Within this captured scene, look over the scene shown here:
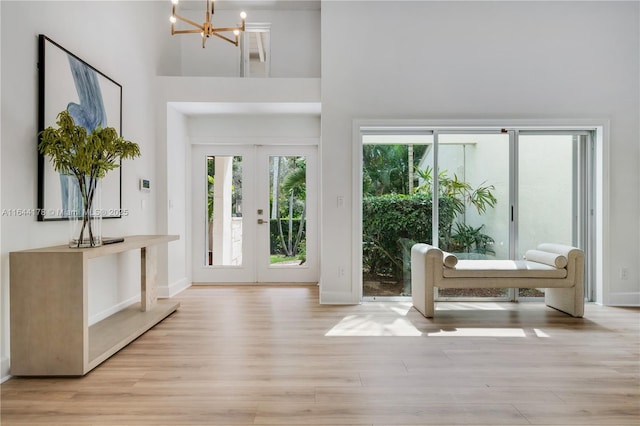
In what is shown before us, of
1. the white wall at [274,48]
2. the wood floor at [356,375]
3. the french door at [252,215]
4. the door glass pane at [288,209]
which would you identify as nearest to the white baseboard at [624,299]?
the wood floor at [356,375]

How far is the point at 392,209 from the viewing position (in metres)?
4.51

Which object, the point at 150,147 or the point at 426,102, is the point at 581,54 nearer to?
the point at 426,102

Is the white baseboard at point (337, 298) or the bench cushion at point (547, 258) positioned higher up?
the bench cushion at point (547, 258)

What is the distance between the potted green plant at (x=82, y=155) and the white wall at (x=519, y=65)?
2.65 m

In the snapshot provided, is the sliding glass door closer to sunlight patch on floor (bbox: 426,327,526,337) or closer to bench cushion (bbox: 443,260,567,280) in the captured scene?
bench cushion (bbox: 443,260,567,280)

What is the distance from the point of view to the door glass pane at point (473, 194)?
445 centimetres

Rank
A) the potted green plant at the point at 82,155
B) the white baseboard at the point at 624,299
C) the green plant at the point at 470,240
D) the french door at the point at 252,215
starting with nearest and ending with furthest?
1. the potted green plant at the point at 82,155
2. the white baseboard at the point at 624,299
3. the green plant at the point at 470,240
4. the french door at the point at 252,215

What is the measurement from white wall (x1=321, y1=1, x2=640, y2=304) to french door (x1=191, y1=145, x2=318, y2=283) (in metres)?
1.80

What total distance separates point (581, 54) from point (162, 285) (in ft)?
18.0

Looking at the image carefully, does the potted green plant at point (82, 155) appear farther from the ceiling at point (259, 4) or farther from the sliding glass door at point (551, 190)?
the sliding glass door at point (551, 190)

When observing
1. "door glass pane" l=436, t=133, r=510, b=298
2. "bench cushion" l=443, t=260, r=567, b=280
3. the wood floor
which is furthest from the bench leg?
"door glass pane" l=436, t=133, r=510, b=298

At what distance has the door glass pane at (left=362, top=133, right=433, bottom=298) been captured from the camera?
14.7 ft

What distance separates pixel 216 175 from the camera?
5527 mm

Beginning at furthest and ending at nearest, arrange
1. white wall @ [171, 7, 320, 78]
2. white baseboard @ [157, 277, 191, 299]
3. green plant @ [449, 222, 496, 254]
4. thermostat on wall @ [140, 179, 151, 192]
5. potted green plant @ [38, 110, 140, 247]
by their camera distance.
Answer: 1. white wall @ [171, 7, 320, 78]
2. white baseboard @ [157, 277, 191, 299]
3. green plant @ [449, 222, 496, 254]
4. thermostat on wall @ [140, 179, 151, 192]
5. potted green plant @ [38, 110, 140, 247]
